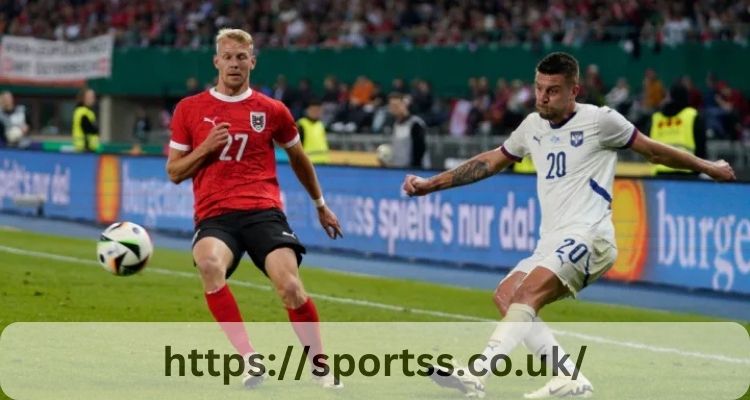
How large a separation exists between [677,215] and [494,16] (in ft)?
57.4

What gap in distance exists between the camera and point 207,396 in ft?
29.2

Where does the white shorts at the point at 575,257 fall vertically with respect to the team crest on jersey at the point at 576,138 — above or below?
below

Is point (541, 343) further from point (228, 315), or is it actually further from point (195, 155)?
point (195, 155)

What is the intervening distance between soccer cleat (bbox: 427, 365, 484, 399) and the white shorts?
29.3 inches

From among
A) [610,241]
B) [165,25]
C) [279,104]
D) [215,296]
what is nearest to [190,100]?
[279,104]

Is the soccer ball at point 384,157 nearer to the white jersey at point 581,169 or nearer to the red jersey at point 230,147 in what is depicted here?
the red jersey at point 230,147

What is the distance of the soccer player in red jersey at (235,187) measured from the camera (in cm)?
931

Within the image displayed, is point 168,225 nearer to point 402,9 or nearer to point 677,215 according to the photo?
point 677,215

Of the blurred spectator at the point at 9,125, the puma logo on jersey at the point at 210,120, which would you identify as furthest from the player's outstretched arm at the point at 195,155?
the blurred spectator at the point at 9,125

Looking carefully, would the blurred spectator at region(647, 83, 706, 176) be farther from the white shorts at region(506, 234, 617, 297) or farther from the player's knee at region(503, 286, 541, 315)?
the player's knee at region(503, 286, 541, 315)

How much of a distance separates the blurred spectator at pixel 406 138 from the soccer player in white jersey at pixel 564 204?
12714 millimetres

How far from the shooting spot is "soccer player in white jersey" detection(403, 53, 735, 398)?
8.79 metres

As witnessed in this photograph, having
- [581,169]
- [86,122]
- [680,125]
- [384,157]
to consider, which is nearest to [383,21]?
[86,122]

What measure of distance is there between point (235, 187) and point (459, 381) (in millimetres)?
1879
